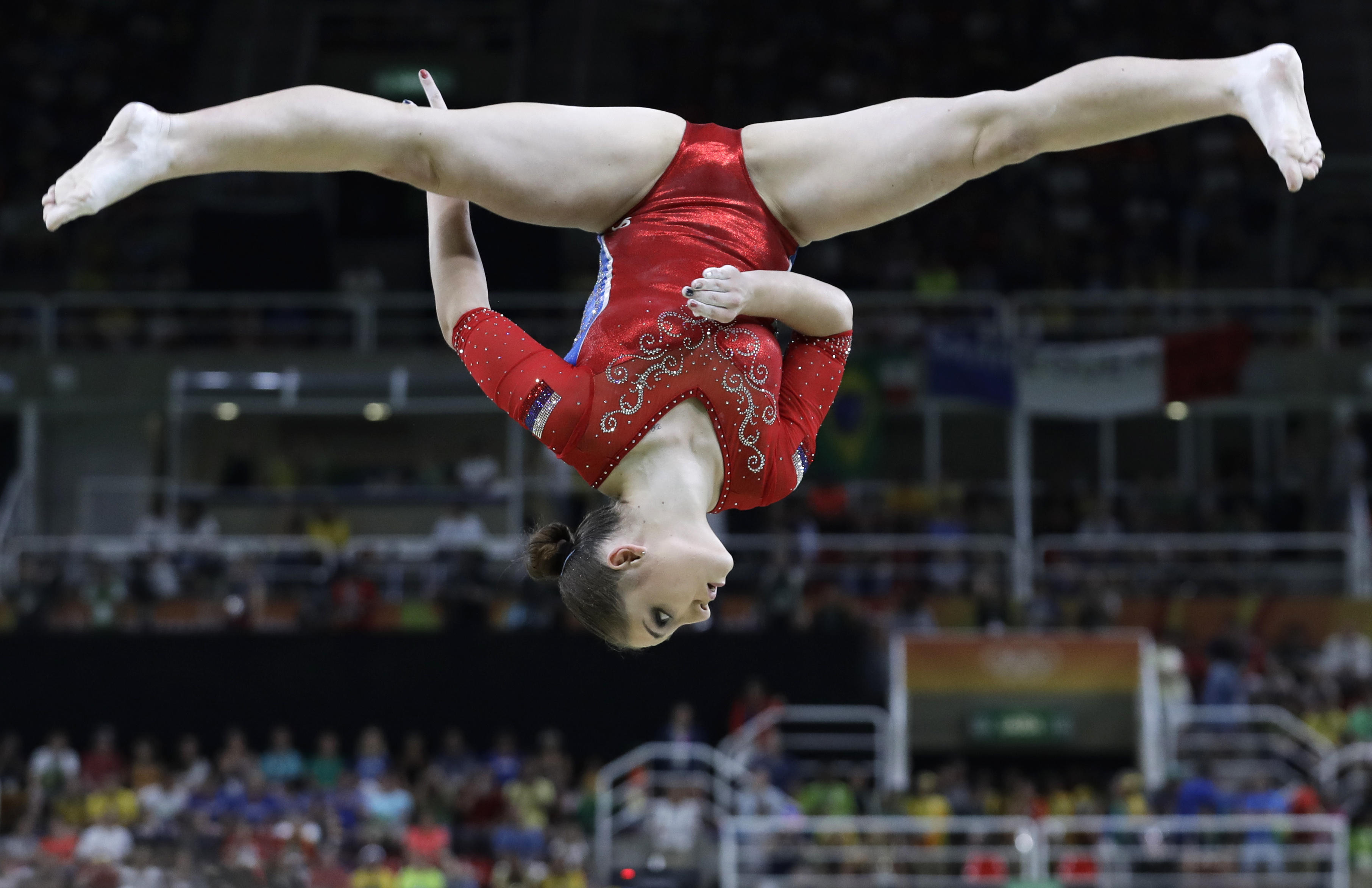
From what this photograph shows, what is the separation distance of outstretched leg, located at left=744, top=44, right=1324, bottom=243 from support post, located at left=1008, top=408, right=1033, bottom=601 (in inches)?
453

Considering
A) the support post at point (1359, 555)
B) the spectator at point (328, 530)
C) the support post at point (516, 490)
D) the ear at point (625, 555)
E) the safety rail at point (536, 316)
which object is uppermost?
the safety rail at point (536, 316)

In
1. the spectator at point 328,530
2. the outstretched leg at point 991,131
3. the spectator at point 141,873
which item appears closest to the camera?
the outstretched leg at point 991,131

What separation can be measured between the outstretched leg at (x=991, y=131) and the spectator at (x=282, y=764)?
10.1 m

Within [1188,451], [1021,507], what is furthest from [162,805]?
[1188,451]

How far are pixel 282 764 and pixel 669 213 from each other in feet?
33.8

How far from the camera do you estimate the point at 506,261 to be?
18.8m

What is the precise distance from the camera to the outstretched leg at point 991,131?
4008 millimetres

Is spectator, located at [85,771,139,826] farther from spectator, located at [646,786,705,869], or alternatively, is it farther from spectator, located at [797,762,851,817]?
spectator, located at [797,762,851,817]

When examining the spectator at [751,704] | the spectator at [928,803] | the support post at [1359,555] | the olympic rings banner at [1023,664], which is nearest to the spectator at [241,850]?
the spectator at [751,704]

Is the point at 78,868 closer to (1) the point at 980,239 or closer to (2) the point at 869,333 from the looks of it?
(2) the point at 869,333

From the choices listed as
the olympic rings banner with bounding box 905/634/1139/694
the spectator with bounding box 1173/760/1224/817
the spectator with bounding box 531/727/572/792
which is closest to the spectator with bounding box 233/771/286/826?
the spectator with bounding box 531/727/572/792

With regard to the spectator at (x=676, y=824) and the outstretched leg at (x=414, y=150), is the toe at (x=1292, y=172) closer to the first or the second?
the outstretched leg at (x=414, y=150)

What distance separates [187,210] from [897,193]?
17.2 meters

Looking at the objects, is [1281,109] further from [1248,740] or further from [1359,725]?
[1359,725]
